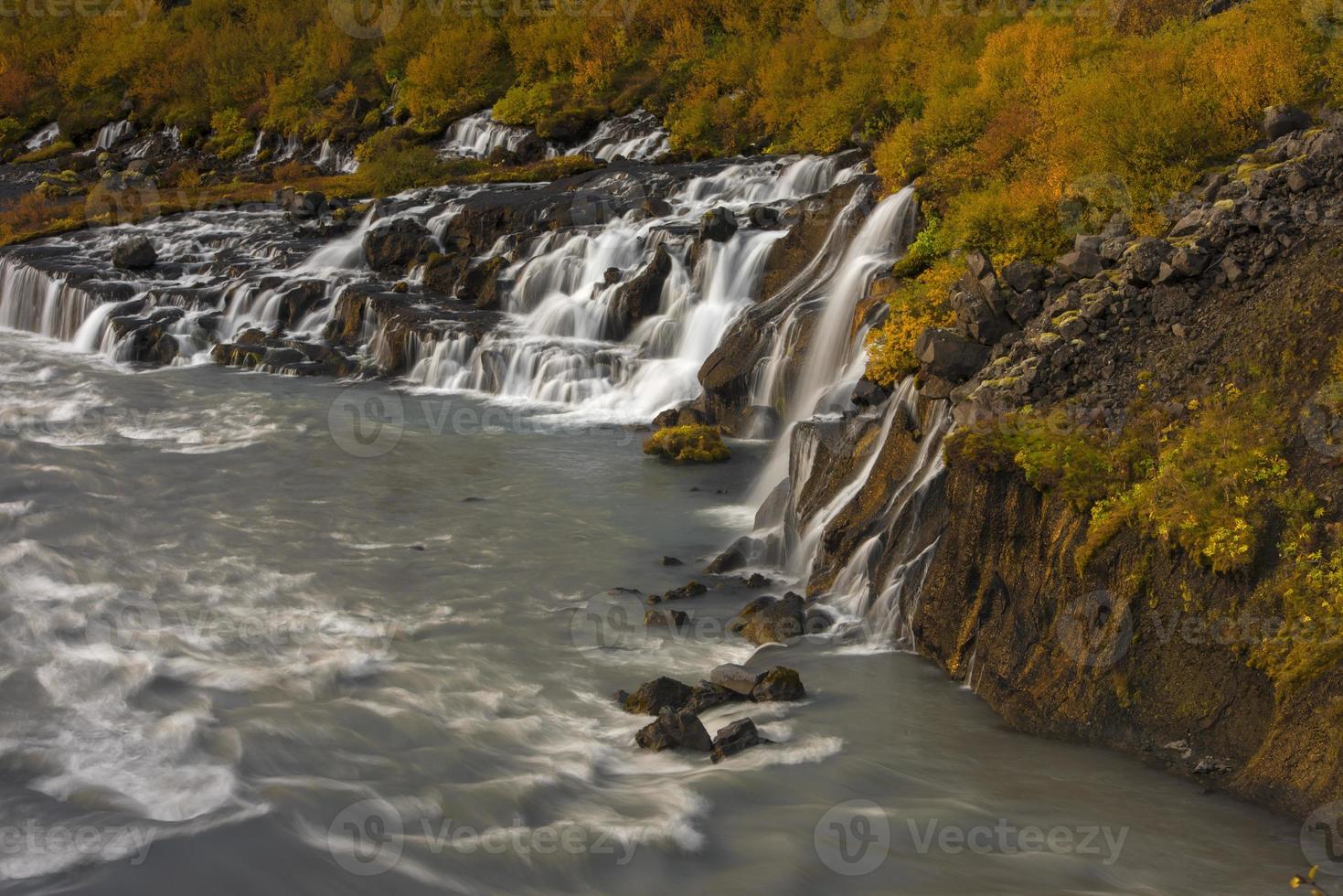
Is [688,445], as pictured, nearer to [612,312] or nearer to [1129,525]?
[612,312]

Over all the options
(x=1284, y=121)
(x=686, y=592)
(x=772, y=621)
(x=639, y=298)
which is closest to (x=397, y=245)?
(x=639, y=298)

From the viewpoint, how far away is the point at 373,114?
40438 millimetres

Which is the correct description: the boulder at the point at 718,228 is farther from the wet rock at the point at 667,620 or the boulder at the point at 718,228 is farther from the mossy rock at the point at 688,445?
the wet rock at the point at 667,620

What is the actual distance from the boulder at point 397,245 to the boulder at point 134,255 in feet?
19.5

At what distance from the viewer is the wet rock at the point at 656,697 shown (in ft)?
30.3

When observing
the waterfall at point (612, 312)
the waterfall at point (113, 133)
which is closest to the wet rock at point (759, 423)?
the waterfall at point (612, 312)

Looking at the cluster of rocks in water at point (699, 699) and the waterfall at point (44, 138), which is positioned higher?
the waterfall at point (44, 138)

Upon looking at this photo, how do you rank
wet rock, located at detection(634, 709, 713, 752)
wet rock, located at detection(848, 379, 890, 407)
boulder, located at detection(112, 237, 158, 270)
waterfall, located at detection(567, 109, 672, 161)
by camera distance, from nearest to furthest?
wet rock, located at detection(634, 709, 713, 752) → wet rock, located at detection(848, 379, 890, 407) → boulder, located at detection(112, 237, 158, 270) → waterfall, located at detection(567, 109, 672, 161)

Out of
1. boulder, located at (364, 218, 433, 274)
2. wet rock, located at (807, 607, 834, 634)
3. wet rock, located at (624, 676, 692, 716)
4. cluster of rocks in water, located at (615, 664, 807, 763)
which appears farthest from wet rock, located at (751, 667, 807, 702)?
boulder, located at (364, 218, 433, 274)

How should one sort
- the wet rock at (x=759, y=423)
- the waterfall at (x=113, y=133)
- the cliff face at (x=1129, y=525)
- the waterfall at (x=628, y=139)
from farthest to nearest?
the waterfall at (x=113, y=133)
the waterfall at (x=628, y=139)
the wet rock at (x=759, y=423)
the cliff face at (x=1129, y=525)

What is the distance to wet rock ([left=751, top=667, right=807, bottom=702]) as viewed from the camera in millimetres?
9328

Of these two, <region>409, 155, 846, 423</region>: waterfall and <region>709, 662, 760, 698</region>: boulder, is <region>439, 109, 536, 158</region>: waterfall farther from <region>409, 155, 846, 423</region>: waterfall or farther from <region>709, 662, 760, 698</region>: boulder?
<region>709, 662, 760, 698</region>: boulder

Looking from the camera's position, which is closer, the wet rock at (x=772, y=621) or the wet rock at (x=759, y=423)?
the wet rock at (x=772, y=621)

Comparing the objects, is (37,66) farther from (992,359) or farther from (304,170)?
(992,359)
